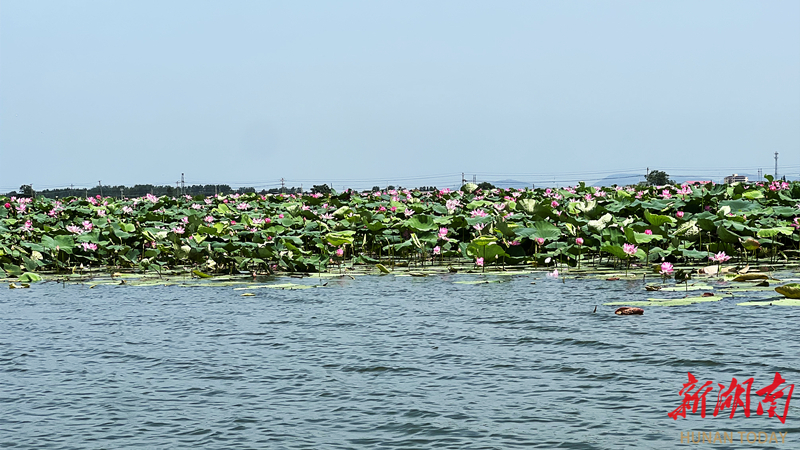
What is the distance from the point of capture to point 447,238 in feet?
51.8

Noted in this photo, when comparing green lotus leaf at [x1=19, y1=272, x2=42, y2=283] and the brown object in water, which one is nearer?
the brown object in water

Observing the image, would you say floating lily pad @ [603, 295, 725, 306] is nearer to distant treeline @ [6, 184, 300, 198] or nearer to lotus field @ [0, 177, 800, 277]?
lotus field @ [0, 177, 800, 277]

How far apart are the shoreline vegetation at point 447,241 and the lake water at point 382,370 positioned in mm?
2907

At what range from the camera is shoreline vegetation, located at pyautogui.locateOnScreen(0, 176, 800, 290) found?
13.9 meters

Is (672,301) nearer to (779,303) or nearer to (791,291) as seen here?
(779,303)

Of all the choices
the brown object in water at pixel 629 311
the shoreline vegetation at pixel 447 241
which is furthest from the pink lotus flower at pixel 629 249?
the brown object in water at pixel 629 311

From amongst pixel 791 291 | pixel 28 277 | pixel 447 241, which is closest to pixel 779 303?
pixel 791 291

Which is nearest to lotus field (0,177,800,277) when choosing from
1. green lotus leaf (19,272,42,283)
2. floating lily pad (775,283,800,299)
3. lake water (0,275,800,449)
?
green lotus leaf (19,272,42,283)

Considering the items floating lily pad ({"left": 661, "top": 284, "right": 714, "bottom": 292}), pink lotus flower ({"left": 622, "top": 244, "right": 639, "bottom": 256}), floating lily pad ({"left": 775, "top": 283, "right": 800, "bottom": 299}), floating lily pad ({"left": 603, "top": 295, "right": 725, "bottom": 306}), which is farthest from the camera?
pink lotus flower ({"left": 622, "top": 244, "right": 639, "bottom": 256})

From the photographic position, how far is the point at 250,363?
746 cm

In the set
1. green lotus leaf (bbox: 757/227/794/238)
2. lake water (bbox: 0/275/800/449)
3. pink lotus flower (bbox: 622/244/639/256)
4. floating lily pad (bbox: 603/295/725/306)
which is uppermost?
green lotus leaf (bbox: 757/227/794/238)

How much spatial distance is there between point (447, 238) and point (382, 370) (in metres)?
8.81

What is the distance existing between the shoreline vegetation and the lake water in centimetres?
291

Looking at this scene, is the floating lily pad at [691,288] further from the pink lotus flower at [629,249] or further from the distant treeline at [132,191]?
the distant treeline at [132,191]
